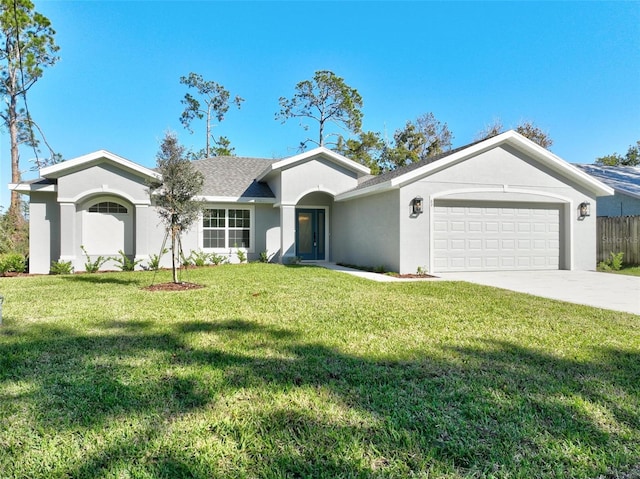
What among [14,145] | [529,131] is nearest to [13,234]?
[14,145]

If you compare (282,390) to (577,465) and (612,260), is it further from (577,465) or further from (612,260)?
(612,260)

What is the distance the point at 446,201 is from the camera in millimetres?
12469

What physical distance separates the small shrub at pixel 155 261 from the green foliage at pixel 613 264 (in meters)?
16.2

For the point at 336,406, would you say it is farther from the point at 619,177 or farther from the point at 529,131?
the point at 529,131

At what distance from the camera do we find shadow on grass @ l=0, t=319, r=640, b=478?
2.31m

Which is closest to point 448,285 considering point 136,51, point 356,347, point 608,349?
point 608,349

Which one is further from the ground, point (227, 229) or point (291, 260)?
point (227, 229)

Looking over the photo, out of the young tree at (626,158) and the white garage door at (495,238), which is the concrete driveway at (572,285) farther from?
the young tree at (626,158)

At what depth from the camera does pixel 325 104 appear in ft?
109

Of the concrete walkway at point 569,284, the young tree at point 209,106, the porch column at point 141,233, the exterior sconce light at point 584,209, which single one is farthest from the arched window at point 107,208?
the young tree at point 209,106

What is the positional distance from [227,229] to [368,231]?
6106 millimetres

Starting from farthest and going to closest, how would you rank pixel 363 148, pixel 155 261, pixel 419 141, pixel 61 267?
pixel 419 141 → pixel 363 148 → pixel 155 261 → pixel 61 267

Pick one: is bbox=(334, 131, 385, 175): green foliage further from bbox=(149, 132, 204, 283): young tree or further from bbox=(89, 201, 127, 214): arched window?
bbox=(149, 132, 204, 283): young tree

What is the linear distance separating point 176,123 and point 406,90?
74.2ft
